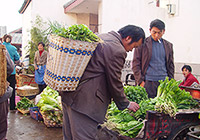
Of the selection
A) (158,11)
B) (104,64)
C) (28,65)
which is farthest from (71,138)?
(28,65)

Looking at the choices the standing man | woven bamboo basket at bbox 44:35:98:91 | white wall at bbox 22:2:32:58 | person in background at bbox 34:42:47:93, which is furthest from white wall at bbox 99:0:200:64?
woven bamboo basket at bbox 44:35:98:91

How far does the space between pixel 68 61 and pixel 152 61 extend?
237 centimetres

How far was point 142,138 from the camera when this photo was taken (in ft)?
9.70

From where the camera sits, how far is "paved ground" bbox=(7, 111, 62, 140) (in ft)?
15.7

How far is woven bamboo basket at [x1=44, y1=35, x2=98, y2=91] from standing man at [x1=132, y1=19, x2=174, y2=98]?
83.0 inches

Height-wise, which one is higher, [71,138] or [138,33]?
[138,33]

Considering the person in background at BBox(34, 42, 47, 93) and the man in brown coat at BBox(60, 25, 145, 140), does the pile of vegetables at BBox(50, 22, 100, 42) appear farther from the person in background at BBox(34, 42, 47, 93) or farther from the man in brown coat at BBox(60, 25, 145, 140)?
the person in background at BBox(34, 42, 47, 93)

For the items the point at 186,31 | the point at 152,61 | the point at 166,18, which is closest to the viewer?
the point at 152,61

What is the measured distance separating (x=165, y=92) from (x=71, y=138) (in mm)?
1610

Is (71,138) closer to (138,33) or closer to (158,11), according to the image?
(138,33)

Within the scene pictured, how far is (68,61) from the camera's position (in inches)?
91.7

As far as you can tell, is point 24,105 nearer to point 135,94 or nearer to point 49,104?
point 49,104

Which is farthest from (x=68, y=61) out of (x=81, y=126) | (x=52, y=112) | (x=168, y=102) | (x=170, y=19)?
(x=170, y=19)

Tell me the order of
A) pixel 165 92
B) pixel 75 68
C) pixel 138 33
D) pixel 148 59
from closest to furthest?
pixel 75 68
pixel 138 33
pixel 165 92
pixel 148 59
